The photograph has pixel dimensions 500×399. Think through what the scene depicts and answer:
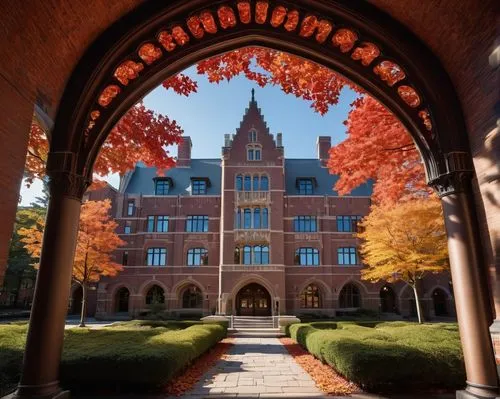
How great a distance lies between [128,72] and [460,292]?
5.53 metres

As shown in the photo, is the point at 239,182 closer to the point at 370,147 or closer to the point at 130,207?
the point at 130,207

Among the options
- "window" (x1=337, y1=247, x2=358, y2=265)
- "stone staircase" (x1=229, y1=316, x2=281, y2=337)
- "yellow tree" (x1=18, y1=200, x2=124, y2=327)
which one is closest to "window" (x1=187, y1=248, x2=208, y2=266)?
"stone staircase" (x1=229, y1=316, x2=281, y2=337)

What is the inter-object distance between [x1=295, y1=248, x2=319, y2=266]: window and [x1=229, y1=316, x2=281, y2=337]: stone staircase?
6.03m

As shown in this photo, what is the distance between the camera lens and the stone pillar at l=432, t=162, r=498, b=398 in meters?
4.21

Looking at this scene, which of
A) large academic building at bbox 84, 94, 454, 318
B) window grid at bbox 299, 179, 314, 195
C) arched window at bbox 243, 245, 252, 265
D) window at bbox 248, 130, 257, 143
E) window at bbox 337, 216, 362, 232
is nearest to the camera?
arched window at bbox 243, 245, 252, 265

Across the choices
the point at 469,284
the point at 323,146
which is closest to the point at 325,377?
the point at 469,284

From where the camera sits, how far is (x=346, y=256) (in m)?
31.6

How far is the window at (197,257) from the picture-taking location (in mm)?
31562

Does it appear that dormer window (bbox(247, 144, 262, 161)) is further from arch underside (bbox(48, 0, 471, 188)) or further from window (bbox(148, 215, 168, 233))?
arch underside (bbox(48, 0, 471, 188))

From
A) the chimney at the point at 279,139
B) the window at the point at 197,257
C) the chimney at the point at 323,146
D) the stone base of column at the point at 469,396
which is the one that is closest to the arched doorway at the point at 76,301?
the window at the point at 197,257

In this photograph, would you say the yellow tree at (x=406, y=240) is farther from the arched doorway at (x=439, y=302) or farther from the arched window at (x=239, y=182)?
the arched doorway at (x=439, y=302)

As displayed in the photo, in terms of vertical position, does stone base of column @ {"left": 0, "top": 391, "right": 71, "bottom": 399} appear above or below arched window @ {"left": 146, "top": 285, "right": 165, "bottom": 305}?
below

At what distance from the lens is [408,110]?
5.33 metres

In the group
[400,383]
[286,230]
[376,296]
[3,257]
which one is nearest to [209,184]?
[286,230]
